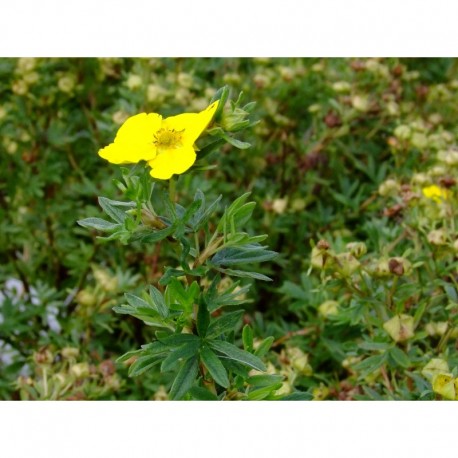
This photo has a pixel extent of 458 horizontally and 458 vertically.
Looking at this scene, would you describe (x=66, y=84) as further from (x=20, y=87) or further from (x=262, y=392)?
(x=262, y=392)

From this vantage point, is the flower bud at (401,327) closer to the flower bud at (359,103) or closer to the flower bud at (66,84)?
the flower bud at (359,103)

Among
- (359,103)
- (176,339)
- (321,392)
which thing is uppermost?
(359,103)

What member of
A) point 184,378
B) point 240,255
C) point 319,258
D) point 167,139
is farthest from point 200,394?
point 319,258

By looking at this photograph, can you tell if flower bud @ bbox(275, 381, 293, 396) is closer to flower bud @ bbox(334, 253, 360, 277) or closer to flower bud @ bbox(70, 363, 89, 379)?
flower bud @ bbox(334, 253, 360, 277)

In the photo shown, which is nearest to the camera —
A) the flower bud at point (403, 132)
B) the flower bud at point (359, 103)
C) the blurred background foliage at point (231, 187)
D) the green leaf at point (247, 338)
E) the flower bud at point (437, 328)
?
the green leaf at point (247, 338)

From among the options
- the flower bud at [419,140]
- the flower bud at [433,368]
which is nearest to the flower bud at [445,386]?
the flower bud at [433,368]

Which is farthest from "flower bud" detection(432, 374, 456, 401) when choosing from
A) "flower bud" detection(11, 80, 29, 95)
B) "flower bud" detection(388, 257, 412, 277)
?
"flower bud" detection(11, 80, 29, 95)
